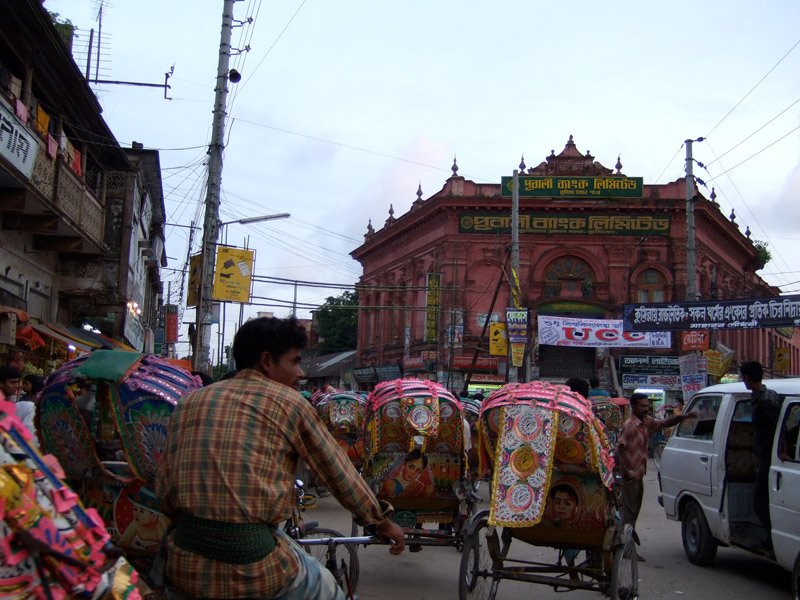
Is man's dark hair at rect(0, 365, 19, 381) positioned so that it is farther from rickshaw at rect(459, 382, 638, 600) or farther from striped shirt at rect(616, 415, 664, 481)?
striped shirt at rect(616, 415, 664, 481)

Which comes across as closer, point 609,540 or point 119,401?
point 119,401

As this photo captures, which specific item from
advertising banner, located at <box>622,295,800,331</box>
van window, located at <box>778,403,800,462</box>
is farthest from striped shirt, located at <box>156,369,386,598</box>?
advertising banner, located at <box>622,295,800,331</box>

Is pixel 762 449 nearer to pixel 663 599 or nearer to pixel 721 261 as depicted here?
pixel 663 599

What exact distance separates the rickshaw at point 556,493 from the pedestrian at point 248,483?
2861 millimetres

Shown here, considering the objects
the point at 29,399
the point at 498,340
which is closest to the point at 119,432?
the point at 29,399

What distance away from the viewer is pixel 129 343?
79.4 feet

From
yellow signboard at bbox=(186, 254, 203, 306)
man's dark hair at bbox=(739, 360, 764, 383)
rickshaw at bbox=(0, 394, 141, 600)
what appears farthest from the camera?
yellow signboard at bbox=(186, 254, 203, 306)

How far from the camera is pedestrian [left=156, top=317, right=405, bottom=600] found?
2.90m

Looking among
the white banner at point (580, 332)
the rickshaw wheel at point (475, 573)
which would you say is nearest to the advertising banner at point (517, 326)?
the white banner at point (580, 332)

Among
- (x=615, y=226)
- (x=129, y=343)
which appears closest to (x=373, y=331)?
(x=615, y=226)

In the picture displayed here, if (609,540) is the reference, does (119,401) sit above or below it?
above

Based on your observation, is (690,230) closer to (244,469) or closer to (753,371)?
(753,371)

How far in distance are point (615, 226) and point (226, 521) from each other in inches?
1462

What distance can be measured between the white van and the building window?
29.5m
